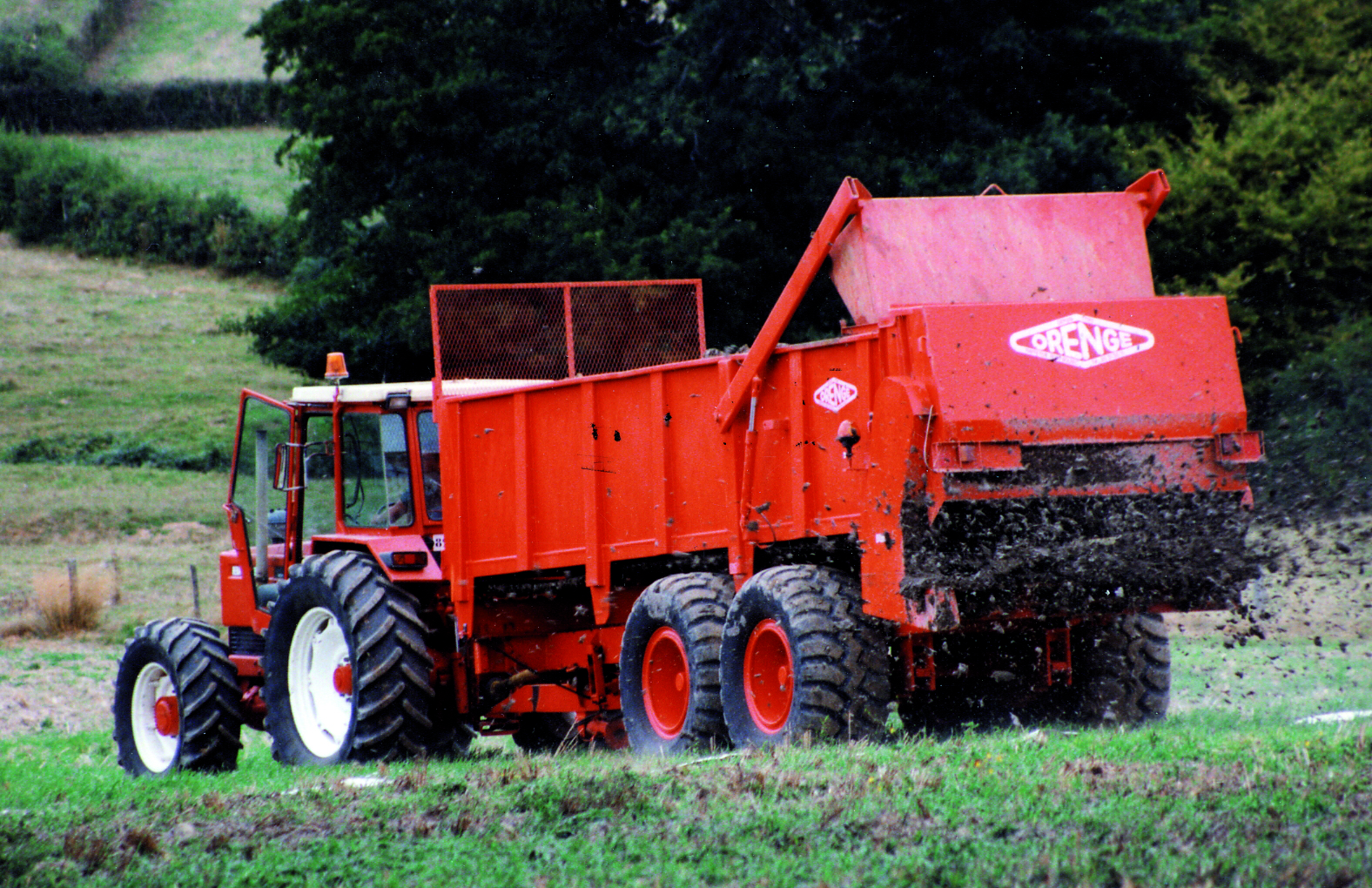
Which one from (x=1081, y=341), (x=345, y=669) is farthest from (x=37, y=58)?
(x=1081, y=341)

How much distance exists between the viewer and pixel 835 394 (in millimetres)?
8367

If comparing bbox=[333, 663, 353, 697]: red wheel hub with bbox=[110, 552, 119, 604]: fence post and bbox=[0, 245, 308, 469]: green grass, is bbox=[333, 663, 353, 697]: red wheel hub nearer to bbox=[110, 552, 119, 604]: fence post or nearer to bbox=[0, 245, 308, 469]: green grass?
bbox=[110, 552, 119, 604]: fence post

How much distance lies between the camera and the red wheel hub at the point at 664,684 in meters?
9.52

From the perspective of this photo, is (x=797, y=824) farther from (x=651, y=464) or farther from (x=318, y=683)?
(x=318, y=683)

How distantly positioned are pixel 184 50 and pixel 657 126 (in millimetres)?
38287

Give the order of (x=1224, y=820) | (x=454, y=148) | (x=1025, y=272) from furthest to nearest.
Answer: (x=454, y=148) < (x=1025, y=272) < (x=1224, y=820)

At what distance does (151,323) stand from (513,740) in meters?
33.7

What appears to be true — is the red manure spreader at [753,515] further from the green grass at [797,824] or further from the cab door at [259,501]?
the green grass at [797,824]

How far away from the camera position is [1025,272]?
28.9 ft

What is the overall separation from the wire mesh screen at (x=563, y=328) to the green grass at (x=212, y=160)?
39831 millimetres

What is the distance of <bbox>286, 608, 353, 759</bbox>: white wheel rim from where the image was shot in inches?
410

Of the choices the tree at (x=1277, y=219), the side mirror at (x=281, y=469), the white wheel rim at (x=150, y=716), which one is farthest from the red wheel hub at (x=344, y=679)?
the tree at (x=1277, y=219)

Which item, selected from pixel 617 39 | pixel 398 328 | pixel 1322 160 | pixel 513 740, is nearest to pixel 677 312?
pixel 513 740

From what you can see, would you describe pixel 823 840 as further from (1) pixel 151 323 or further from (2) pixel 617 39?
(1) pixel 151 323
